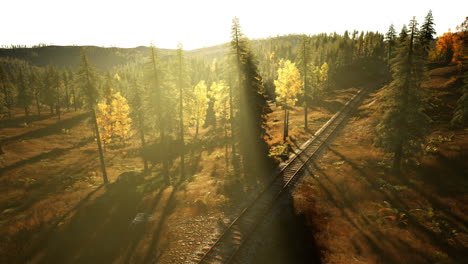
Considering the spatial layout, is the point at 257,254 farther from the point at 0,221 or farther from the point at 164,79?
the point at 0,221

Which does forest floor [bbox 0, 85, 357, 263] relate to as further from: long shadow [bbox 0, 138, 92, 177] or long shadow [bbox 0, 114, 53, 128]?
long shadow [bbox 0, 114, 53, 128]

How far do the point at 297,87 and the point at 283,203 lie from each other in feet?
81.5

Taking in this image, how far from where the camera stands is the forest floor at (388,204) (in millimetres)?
13305

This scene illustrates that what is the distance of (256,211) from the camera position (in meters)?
17.8

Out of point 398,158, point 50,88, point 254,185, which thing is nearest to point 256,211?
point 254,185

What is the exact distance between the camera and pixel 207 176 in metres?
27.2

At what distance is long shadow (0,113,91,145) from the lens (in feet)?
173

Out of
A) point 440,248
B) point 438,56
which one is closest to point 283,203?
point 440,248

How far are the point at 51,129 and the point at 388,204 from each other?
7855 centimetres

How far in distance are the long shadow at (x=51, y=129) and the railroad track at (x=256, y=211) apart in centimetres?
5807

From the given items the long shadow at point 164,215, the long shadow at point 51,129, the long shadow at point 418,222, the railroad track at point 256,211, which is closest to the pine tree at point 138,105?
the long shadow at point 164,215

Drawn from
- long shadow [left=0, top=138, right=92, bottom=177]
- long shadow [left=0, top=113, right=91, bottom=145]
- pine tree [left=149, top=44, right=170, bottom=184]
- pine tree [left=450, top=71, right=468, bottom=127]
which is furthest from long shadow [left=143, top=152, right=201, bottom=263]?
long shadow [left=0, top=113, right=91, bottom=145]

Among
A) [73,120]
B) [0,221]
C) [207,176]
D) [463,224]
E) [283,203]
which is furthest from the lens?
[73,120]

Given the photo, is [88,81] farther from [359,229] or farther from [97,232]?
[359,229]
